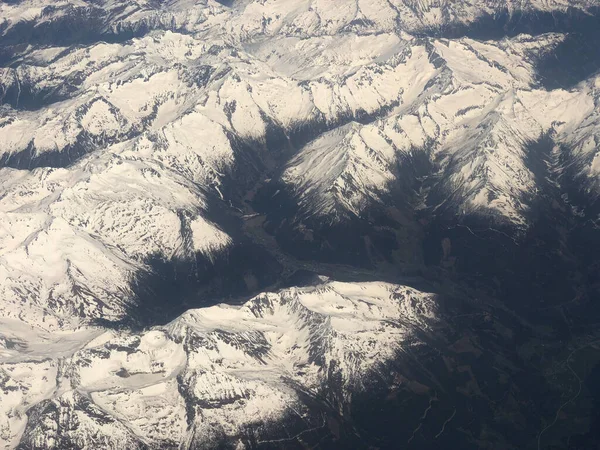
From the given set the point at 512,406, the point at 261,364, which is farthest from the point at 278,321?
the point at 512,406

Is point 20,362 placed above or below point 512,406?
above

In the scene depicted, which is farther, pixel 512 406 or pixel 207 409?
pixel 512 406

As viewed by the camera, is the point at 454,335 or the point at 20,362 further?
the point at 454,335

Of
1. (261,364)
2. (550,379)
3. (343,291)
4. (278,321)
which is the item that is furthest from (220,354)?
(550,379)

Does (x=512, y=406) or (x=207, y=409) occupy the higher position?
(x=207, y=409)

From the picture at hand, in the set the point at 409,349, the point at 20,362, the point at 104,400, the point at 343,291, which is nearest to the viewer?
the point at 104,400

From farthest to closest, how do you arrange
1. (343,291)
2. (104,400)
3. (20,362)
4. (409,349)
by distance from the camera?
(343,291)
(409,349)
(20,362)
(104,400)

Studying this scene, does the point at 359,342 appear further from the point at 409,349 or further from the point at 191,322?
the point at 191,322

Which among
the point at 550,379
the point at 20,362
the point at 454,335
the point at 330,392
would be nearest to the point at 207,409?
the point at 330,392

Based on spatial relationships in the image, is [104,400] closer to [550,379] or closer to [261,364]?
[261,364]
